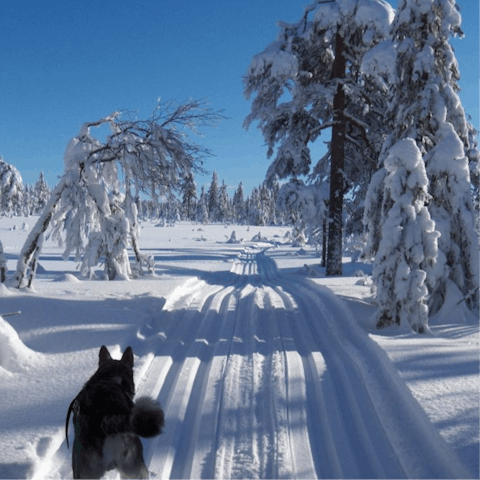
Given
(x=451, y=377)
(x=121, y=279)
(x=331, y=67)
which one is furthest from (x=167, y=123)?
(x=331, y=67)

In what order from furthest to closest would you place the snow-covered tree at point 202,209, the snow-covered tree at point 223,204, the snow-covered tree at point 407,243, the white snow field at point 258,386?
the snow-covered tree at point 223,204 → the snow-covered tree at point 202,209 → the snow-covered tree at point 407,243 → the white snow field at point 258,386

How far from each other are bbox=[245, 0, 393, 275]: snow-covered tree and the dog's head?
562 inches

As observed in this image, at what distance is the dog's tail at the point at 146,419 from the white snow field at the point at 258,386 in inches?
55.1

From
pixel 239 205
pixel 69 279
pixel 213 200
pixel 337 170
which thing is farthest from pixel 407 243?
pixel 239 205

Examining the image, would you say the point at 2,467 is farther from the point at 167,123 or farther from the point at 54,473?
the point at 167,123

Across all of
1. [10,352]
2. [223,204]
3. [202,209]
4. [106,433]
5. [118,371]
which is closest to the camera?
[106,433]

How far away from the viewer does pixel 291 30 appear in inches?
642

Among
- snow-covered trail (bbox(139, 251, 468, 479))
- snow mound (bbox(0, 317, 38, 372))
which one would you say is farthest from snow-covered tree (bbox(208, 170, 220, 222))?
snow mound (bbox(0, 317, 38, 372))

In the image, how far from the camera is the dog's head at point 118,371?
124 inches

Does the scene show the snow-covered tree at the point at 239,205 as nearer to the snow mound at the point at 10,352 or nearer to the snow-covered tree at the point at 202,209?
the snow-covered tree at the point at 202,209

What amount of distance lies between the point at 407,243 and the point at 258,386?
486 centimetres

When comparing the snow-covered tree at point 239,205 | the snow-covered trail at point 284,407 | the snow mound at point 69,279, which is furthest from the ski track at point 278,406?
the snow-covered tree at point 239,205

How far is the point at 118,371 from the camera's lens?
3.22 meters

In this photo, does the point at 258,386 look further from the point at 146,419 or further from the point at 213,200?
the point at 213,200
